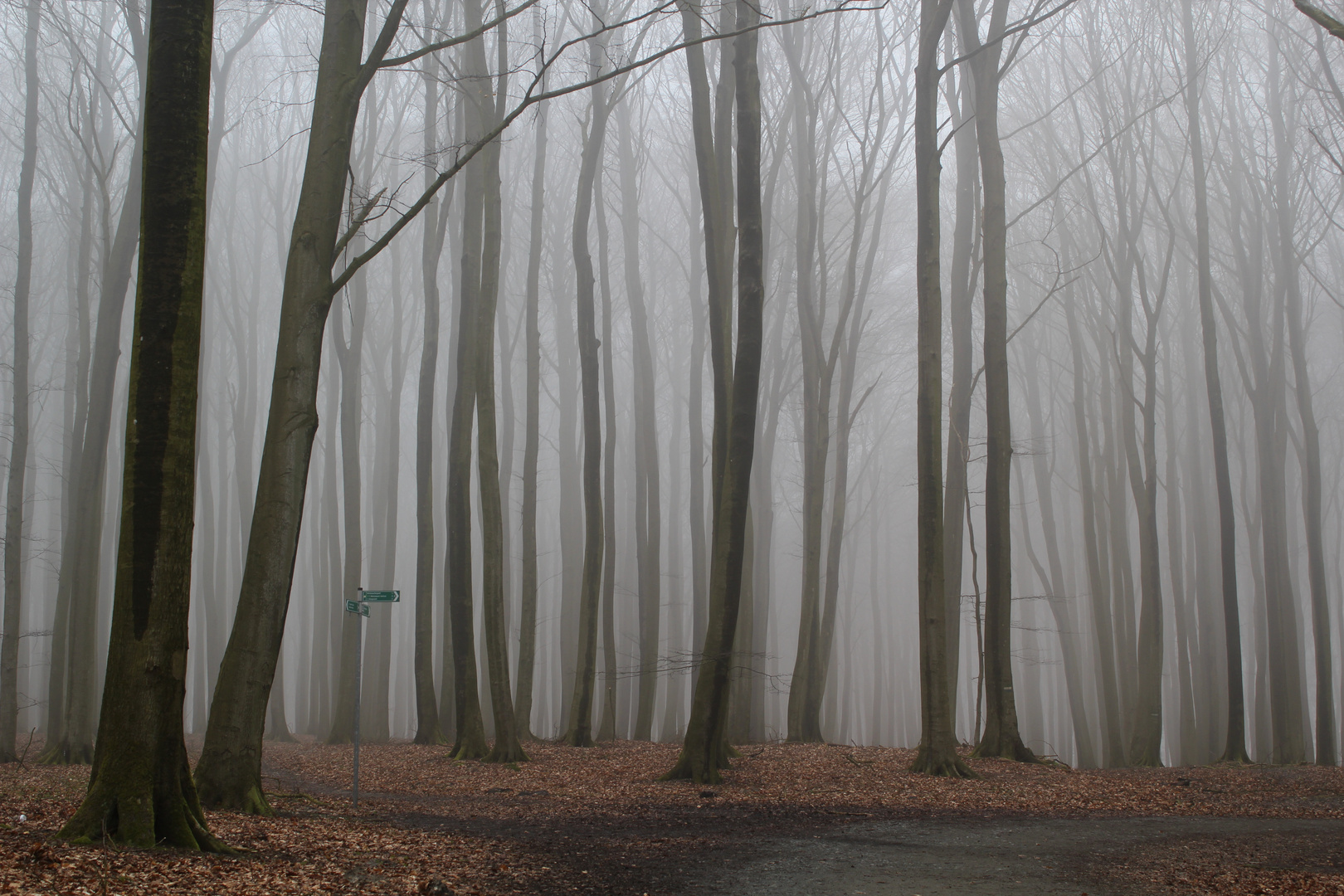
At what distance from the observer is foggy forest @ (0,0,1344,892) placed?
6773 millimetres

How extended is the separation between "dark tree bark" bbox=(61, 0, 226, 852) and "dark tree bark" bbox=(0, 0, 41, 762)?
820 centimetres

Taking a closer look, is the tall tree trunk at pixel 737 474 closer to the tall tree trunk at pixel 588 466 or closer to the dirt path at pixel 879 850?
the dirt path at pixel 879 850

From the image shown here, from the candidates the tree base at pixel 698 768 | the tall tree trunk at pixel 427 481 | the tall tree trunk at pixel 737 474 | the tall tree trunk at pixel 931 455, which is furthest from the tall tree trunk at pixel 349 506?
the tall tree trunk at pixel 931 455

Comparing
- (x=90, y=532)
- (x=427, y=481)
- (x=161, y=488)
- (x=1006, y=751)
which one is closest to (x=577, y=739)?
(x=427, y=481)

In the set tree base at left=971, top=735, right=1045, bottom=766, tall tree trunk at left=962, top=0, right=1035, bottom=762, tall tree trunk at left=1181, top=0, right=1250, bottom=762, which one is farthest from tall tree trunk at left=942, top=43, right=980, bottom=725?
tall tree trunk at left=1181, top=0, right=1250, bottom=762

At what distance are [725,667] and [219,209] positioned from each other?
20415 mm

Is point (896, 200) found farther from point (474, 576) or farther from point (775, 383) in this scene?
point (474, 576)

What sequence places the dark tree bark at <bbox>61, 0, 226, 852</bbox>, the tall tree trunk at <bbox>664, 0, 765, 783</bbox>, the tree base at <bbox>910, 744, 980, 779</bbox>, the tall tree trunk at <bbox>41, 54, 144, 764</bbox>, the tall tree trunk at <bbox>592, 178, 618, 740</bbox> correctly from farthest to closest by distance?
the tall tree trunk at <bbox>592, 178, 618, 740</bbox> → the tall tree trunk at <bbox>41, 54, 144, 764</bbox> → the tree base at <bbox>910, 744, 980, 779</bbox> → the tall tree trunk at <bbox>664, 0, 765, 783</bbox> → the dark tree bark at <bbox>61, 0, 226, 852</bbox>

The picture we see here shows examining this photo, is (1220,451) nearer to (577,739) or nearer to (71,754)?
(577,739)

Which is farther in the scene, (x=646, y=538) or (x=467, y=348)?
(x=646, y=538)

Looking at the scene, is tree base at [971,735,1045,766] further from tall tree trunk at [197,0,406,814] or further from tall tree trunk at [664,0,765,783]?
tall tree trunk at [197,0,406,814]

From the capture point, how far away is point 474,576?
112 ft

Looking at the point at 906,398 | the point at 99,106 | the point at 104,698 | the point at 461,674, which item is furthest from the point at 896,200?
the point at 104,698

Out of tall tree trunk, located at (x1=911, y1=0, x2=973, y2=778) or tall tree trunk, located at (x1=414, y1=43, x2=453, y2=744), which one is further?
tall tree trunk, located at (x1=414, y1=43, x2=453, y2=744)
